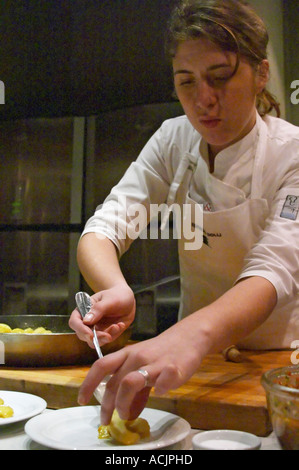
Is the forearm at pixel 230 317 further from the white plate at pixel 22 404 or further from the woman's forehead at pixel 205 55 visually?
the woman's forehead at pixel 205 55

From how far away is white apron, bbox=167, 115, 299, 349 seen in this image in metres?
1.46

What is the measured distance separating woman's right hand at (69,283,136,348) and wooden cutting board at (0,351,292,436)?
0.33 ft

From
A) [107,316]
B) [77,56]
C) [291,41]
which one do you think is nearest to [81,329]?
[107,316]

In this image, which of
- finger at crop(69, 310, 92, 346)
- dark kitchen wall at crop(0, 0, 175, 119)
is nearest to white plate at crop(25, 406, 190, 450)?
finger at crop(69, 310, 92, 346)

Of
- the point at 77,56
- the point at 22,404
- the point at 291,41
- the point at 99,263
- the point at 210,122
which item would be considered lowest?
the point at 22,404

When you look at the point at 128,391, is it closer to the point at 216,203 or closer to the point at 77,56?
the point at 216,203

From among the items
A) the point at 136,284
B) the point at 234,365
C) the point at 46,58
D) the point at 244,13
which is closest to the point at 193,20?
the point at 244,13

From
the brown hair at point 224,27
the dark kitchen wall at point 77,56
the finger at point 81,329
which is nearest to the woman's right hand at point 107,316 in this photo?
the finger at point 81,329

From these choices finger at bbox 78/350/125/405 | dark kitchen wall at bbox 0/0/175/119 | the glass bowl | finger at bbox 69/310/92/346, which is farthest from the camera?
dark kitchen wall at bbox 0/0/175/119

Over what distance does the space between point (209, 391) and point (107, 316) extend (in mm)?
317

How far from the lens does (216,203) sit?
1535 millimetres

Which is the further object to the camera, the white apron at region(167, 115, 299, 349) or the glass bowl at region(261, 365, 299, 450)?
the white apron at region(167, 115, 299, 349)

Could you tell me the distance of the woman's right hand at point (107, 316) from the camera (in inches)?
43.3

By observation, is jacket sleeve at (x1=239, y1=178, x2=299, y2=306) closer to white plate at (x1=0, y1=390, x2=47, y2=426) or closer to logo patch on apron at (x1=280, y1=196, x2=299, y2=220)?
logo patch on apron at (x1=280, y1=196, x2=299, y2=220)
